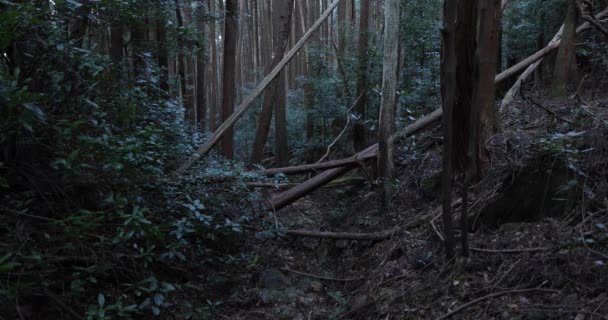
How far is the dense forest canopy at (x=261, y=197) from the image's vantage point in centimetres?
329

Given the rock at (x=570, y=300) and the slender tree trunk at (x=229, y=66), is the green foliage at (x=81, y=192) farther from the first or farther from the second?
the slender tree trunk at (x=229, y=66)

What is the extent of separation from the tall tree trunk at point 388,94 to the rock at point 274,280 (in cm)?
211

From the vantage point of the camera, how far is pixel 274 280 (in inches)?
199

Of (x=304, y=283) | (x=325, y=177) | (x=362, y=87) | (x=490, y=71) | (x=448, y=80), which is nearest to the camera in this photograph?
(x=448, y=80)

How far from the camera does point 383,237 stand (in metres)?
5.37

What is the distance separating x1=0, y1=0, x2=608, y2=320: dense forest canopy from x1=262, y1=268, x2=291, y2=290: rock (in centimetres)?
2

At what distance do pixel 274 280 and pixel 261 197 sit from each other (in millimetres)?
1248

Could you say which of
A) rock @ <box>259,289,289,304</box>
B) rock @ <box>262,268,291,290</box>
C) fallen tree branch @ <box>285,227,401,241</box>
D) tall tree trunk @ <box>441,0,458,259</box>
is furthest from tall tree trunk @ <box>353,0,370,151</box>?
tall tree trunk @ <box>441,0,458,259</box>

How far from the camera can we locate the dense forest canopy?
10.8 feet

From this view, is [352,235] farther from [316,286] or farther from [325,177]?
[325,177]

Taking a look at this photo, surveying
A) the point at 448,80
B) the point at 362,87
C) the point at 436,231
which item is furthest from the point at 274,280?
the point at 362,87

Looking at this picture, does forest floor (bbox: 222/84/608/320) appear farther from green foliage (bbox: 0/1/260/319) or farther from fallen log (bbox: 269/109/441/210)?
green foliage (bbox: 0/1/260/319)

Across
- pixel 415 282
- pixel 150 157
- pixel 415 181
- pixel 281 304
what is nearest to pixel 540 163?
pixel 415 282

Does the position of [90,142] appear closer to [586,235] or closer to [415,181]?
[586,235]
